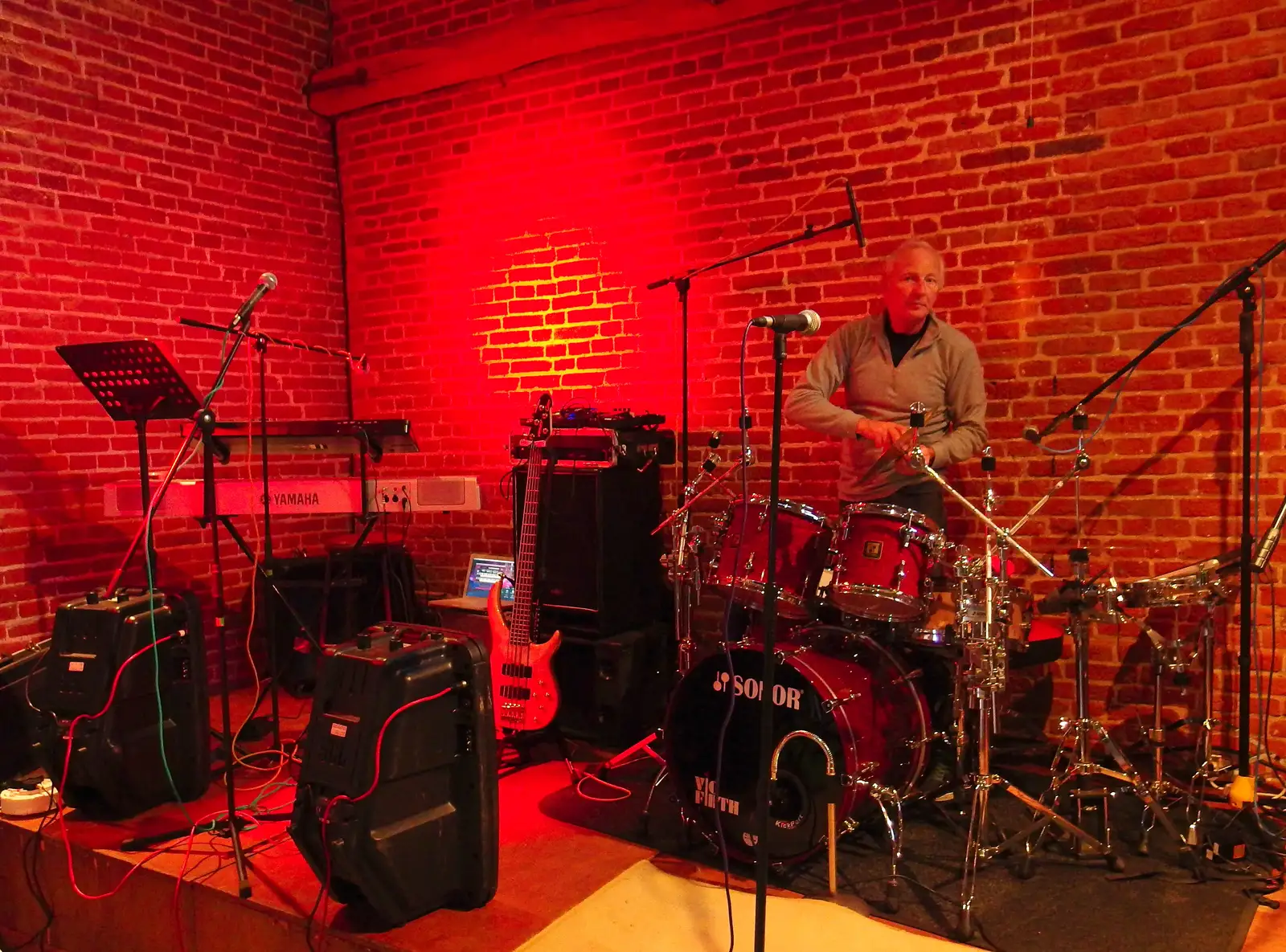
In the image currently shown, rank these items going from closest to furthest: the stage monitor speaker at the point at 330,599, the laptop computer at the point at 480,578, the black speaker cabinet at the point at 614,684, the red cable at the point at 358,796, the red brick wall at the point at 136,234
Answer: the red cable at the point at 358,796 → the black speaker cabinet at the point at 614,684 → the red brick wall at the point at 136,234 → the stage monitor speaker at the point at 330,599 → the laptop computer at the point at 480,578

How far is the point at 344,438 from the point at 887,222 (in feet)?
7.99

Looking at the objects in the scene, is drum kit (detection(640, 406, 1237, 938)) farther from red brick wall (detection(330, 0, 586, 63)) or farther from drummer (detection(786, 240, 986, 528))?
red brick wall (detection(330, 0, 586, 63))

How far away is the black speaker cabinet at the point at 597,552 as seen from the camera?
406cm

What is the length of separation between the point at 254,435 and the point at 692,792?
2491mm

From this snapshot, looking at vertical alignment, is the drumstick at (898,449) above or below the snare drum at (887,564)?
above

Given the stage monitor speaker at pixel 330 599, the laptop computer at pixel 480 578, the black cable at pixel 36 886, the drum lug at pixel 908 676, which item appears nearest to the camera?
the drum lug at pixel 908 676

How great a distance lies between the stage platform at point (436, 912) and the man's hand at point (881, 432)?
4.52 ft

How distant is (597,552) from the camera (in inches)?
160

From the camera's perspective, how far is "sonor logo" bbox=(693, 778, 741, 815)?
9.73 feet

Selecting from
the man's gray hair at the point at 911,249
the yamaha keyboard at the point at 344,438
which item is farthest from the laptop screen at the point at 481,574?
the man's gray hair at the point at 911,249

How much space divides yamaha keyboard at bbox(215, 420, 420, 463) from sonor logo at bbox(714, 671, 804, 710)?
68.3 inches

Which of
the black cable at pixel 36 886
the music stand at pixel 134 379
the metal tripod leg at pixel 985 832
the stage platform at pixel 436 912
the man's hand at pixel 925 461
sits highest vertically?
the music stand at pixel 134 379

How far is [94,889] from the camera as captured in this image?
10.3ft

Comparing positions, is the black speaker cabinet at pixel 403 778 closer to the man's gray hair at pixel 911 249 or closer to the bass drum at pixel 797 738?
the bass drum at pixel 797 738
